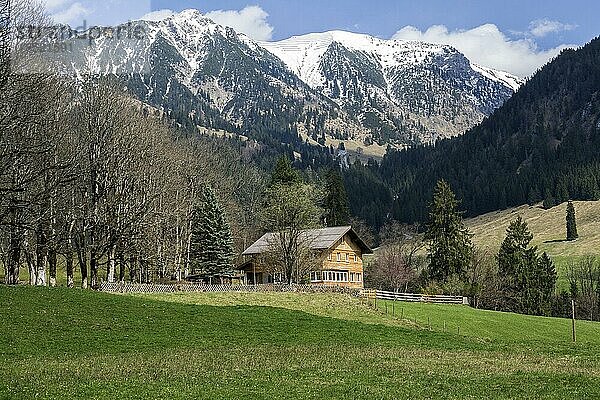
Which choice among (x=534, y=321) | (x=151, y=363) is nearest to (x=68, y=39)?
(x=151, y=363)

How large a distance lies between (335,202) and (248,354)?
282ft

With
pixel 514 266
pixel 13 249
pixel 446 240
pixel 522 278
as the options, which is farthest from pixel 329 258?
pixel 13 249

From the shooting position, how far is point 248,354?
33500 millimetres

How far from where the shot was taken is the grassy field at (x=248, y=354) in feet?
76.1

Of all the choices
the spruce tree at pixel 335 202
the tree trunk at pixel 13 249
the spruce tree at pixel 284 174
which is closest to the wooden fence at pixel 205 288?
the tree trunk at pixel 13 249

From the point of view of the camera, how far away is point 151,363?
1157 inches

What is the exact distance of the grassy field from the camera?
23.2m

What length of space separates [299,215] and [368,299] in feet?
61.3

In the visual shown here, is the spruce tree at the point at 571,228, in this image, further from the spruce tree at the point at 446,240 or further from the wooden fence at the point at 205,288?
the wooden fence at the point at 205,288

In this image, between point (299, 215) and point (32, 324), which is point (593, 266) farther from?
point (32, 324)

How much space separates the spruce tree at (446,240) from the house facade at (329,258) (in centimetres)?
917

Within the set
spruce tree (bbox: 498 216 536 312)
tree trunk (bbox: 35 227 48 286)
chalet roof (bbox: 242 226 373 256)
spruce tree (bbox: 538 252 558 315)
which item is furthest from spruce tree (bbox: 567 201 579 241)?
tree trunk (bbox: 35 227 48 286)

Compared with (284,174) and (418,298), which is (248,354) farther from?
(284,174)

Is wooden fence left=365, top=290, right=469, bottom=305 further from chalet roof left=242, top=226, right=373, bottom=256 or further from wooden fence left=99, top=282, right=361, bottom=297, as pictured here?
chalet roof left=242, top=226, right=373, bottom=256
